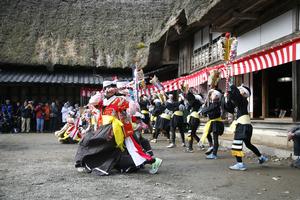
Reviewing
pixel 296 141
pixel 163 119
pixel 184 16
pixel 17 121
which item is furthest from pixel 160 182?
pixel 17 121

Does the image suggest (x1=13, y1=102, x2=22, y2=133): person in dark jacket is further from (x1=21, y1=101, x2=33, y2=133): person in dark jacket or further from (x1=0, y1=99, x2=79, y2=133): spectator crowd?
(x1=21, y1=101, x2=33, y2=133): person in dark jacket

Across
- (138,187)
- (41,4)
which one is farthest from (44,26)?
(138,187)

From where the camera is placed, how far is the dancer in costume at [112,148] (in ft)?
19.4

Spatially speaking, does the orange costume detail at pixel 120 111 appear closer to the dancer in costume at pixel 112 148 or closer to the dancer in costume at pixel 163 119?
the dancer in costume at pixel 112 148

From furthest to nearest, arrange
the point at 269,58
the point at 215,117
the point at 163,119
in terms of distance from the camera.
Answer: the point at 163,119
the point at 215,117
the point at 269,58

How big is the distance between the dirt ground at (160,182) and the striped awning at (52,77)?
35.8 ft

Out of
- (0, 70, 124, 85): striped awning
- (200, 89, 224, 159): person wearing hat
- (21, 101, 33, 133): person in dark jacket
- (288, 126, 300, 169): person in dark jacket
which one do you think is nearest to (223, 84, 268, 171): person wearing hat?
(288, 126, 300, 169): person in dark jacket

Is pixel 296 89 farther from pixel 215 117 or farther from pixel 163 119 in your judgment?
pixel 163 119

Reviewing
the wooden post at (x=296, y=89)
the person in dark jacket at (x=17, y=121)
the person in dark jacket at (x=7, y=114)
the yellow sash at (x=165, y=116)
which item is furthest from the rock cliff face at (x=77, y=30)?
the wooden post at (x=296, y=89)

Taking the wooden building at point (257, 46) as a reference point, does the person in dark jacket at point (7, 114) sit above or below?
below

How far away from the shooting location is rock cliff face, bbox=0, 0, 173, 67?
19359 mm

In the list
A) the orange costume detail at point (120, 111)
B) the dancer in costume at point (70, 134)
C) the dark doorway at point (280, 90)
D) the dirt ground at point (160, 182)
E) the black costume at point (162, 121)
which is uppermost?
the dark doorway at point (280, 90)

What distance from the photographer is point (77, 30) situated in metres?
20.7

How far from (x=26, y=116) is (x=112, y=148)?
40.7ft
